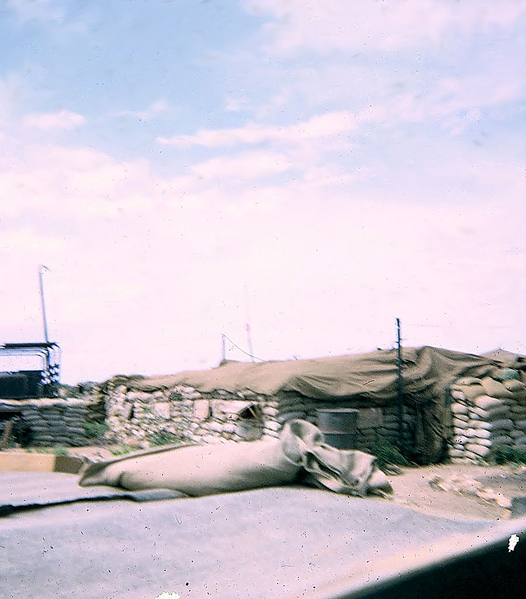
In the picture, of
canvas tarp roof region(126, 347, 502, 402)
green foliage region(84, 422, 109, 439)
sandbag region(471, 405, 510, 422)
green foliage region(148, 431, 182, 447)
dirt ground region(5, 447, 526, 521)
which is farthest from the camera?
green foliage region(84, 422, 109, 439)

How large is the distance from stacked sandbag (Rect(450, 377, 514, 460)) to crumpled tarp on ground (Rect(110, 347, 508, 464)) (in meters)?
0.20

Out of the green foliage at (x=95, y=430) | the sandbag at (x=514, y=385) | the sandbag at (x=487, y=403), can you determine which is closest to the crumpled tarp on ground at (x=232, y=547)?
the sandbag at (x=487, y=403)

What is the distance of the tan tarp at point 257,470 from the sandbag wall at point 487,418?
696cm

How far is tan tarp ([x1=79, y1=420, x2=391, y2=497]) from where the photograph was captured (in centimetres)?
257

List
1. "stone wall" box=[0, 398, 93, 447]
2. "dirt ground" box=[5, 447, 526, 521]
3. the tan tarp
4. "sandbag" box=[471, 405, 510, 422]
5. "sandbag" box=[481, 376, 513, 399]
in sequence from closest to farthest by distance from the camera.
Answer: the tan tarp
"dirt ground" box=[5, 447, 526, 521]
"sandbag" box=[471, 405, 510, 422]
"sandbag" box=[481, 376, 513, 399]
"stone wall" box=[0, 398, 93, 447]

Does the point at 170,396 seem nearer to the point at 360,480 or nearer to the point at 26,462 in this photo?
the point at 26,462

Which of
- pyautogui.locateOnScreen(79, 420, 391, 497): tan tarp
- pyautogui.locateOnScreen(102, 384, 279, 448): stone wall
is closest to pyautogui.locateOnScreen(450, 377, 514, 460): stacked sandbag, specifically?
pyautogui.locateOnScreen(102, 384, 279, 448): stone wall

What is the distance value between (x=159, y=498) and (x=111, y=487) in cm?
42

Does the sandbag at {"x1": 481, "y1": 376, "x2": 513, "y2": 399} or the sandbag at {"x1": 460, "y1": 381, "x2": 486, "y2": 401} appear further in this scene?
the sandbag at {"x1": 460, "y1": 381, "x2": 486, "y2": 401}

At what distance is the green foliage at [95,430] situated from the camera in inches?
537

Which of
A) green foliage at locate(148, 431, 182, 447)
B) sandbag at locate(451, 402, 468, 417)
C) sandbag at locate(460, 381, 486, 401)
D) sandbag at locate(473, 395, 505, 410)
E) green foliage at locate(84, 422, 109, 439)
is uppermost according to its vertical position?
sandbag at locate(460, 381, 486, 401)

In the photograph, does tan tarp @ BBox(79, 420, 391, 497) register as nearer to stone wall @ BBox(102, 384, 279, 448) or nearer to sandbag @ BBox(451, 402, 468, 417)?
stone wall @ BBox(102, 384, 279, 448)

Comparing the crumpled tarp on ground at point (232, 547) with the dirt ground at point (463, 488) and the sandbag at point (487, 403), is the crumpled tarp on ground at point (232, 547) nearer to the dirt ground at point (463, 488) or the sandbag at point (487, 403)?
the dirt ground at point (463, 488)

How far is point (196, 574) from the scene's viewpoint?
1648 millimetres
